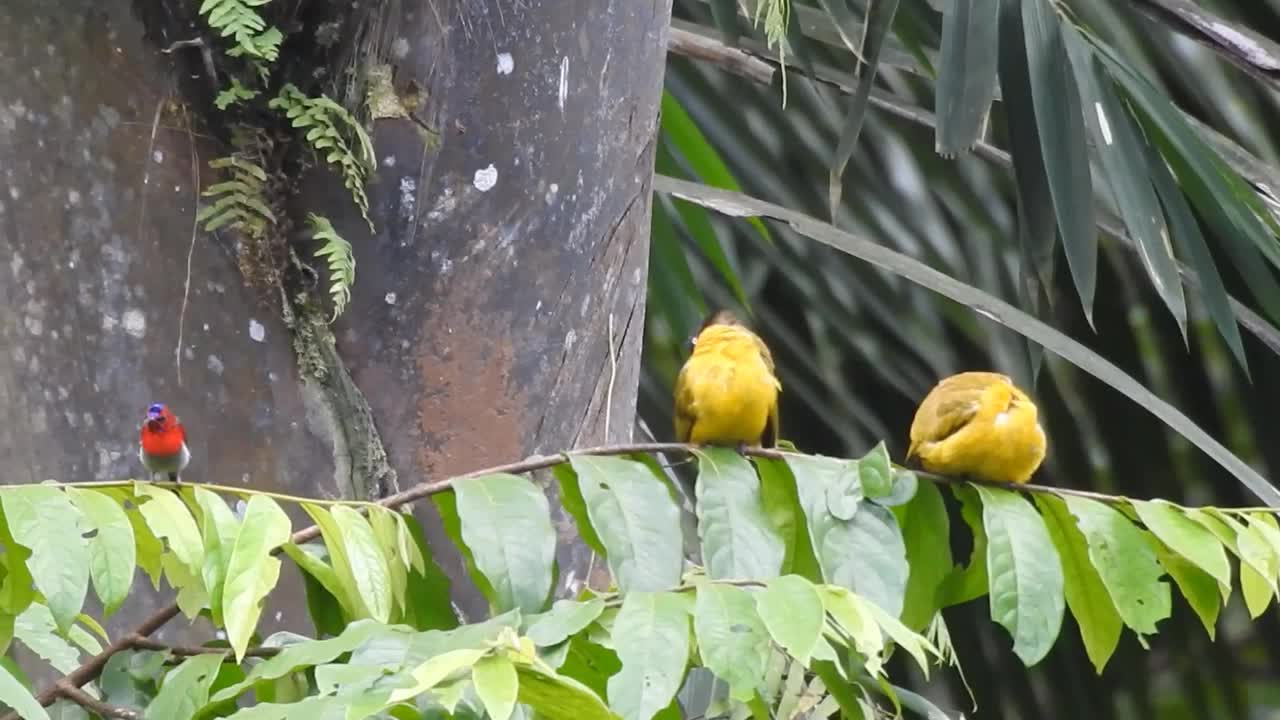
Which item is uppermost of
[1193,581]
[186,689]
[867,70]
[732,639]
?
[867,70]

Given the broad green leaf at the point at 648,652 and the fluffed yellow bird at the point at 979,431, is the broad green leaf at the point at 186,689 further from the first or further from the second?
the fluffed yellow bird at the point at 979,431

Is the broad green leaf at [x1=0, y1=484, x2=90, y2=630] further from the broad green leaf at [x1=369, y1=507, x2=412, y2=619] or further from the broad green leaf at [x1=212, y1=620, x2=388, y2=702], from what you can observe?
the broad green leaf at [x1=369, y1=507, x2=412, y2=619]

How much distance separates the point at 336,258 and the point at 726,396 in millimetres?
710

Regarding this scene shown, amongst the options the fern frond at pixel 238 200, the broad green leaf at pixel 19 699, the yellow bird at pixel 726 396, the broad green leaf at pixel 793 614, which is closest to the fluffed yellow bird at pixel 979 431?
the yellow bird at pixel 726 396

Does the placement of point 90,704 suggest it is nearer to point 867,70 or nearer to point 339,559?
point 339,559

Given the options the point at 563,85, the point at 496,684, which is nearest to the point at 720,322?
the point at 563,85

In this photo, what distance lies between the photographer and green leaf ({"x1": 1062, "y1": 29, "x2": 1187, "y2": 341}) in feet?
9.34

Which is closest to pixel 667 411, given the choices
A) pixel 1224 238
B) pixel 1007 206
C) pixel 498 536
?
pixel 1007 206

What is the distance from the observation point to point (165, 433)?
6.63ft

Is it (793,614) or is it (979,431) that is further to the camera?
(979,431)

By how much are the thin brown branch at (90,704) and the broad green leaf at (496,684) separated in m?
0.56

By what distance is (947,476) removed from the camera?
85.0 inches

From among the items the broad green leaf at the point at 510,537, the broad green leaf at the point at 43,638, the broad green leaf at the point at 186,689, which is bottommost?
the broad green leaf at the point at 43,638

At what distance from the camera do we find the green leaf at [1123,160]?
285 cm
